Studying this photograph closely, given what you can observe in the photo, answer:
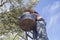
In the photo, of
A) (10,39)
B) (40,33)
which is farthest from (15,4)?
(40,33)

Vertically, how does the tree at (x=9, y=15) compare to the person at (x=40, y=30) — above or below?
above

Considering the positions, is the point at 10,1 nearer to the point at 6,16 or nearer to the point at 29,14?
the point at 6,16

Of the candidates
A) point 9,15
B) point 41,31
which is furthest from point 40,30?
point 9,15

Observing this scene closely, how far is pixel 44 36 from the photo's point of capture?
3.35 m

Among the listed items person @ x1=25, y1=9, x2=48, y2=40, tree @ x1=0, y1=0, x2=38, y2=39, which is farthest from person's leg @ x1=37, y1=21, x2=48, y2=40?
tree @ x1=0, y1=0, x2=38, y2=39

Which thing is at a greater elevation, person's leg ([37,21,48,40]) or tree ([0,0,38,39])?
tree ([0,0,38,39])

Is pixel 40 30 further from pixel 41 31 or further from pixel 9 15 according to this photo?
pixel 9 15

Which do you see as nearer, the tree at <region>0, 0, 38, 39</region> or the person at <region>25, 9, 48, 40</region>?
the person at <region>25, 9, 48, 40</region>

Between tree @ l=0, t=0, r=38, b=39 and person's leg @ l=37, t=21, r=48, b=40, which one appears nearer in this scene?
person's leg @ l=37, t=21, r=48, b=40

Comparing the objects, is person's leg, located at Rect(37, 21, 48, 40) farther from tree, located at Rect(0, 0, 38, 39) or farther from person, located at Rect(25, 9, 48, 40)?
tree, located at Rect(0, 0, 38, 39)

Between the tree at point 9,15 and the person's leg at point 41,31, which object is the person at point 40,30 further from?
the tree at point 9,15

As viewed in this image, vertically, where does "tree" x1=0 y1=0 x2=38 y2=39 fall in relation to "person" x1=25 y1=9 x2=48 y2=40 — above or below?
above

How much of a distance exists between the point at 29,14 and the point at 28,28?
A: 316mm

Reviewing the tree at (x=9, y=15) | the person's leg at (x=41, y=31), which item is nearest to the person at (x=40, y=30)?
the person's leg at (x=41, y=31)
